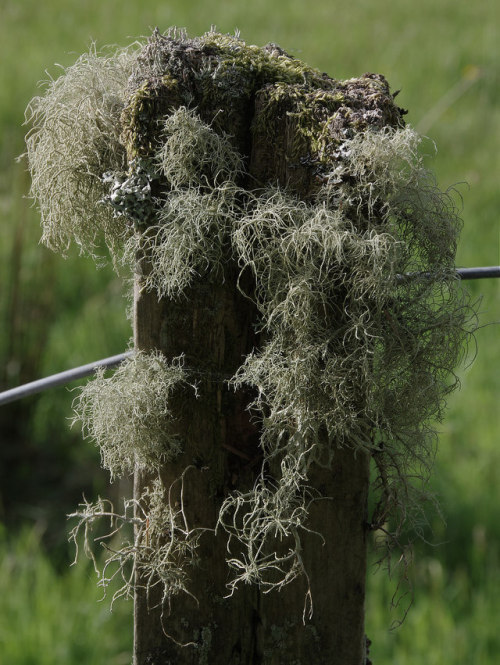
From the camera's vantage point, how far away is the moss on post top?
92 cm

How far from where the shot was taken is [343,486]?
3.23 feet

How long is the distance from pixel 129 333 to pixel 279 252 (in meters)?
→ 2.49

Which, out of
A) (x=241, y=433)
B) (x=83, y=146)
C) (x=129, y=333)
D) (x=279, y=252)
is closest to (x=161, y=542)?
(x=241, y=433)

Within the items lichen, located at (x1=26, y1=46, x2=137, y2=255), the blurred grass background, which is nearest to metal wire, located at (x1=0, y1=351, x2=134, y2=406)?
lichen, located at (x1=26, y1=46, x2=137, y2=255)

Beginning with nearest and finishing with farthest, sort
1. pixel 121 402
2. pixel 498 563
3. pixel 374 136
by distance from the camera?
1. pixel 374 136
2. pixel 121 402
3. pixel 498 563

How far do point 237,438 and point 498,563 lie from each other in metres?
1.98

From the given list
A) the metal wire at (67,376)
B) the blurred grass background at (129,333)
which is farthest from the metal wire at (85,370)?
the blurred grass background at (129,333)

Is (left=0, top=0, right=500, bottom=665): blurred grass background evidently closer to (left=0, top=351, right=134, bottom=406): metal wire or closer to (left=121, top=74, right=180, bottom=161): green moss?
(left=121, top=74, right=180, bottom=161): green moss

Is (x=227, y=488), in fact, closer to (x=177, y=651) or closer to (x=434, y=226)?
(x=177, y=651)

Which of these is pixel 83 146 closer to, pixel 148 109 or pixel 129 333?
pixel 148 109

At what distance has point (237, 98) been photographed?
95 centimetres

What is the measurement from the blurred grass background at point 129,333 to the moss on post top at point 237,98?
20 cm

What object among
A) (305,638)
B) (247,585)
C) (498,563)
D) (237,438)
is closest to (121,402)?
(237,438)

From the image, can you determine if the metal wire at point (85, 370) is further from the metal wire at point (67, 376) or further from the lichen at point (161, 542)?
the lichen at point (161, 542)
